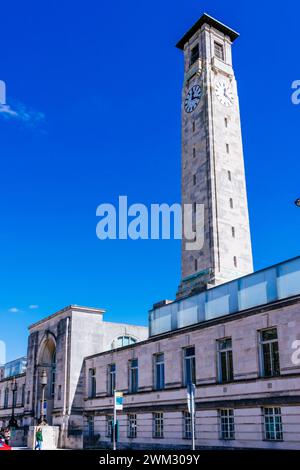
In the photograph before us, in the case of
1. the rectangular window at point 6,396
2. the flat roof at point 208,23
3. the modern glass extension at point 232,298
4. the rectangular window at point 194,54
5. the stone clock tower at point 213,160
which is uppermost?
the flat roof at point 208,23

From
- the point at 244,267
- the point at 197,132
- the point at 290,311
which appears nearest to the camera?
the point at 290,311

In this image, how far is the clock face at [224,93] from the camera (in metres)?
53.2

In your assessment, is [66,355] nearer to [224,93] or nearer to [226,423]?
[226,423]

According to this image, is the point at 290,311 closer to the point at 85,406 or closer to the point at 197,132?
the point at 85,406

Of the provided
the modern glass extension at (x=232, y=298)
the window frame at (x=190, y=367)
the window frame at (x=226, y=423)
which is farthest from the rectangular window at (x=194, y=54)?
the window frame at (x=226, y=423)

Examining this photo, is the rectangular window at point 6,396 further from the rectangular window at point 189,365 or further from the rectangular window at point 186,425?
the rectangular window at point 189,365

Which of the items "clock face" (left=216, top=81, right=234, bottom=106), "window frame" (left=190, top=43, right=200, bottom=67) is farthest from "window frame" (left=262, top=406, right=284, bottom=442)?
"window frame" (left=190, top=43, right=200, bottom=67)

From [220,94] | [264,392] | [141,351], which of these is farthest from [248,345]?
[220,94]

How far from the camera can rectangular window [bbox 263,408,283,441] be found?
78.5ft

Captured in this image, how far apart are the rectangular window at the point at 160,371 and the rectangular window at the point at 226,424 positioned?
6379mm

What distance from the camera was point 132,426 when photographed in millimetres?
35656

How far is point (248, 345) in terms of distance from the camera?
26500 mm

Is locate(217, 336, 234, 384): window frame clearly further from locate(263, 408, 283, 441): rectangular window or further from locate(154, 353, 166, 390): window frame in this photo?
locate(154, 353, 166, 390): window frame

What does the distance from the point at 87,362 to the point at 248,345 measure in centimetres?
2247
